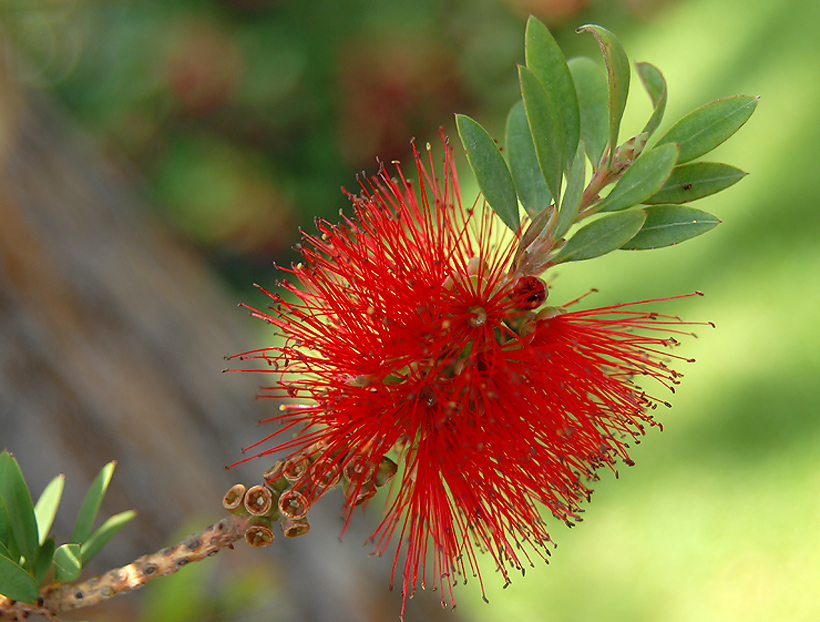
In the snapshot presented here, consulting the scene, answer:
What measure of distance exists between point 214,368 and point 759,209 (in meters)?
2.53

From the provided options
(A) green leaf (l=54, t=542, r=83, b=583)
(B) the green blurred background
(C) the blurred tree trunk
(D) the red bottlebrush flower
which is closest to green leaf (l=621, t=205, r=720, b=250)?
(D) the red bottlebrush flower

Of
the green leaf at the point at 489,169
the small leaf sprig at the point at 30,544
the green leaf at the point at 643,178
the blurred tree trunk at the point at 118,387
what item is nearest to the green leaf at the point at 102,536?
the small leaf sprig at the point at 30,544

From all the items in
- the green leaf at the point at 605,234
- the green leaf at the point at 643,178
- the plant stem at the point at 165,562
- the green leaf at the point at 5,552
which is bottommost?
the plant stem at the point at 165,562

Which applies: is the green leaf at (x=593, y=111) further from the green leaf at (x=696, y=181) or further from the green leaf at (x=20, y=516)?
the green leaf at (x=20, y=516)

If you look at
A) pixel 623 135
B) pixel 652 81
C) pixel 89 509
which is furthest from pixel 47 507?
pixel 623 135

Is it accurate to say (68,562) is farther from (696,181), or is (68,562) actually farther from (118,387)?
(118,387)

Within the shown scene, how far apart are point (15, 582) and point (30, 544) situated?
2.8 inches

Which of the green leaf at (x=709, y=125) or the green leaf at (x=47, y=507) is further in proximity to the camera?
the green leaf at (x=47, y=507)

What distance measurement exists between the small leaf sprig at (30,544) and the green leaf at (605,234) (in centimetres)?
71

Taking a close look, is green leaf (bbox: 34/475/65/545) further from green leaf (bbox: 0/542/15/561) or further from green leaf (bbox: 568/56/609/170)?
green leaf (bbox: 568/56/609/170)

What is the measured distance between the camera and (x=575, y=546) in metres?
2.70

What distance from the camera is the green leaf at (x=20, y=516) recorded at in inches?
32.2

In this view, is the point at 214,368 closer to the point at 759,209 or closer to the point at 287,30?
the point at 287,30

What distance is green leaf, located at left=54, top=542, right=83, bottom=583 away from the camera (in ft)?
2.55
